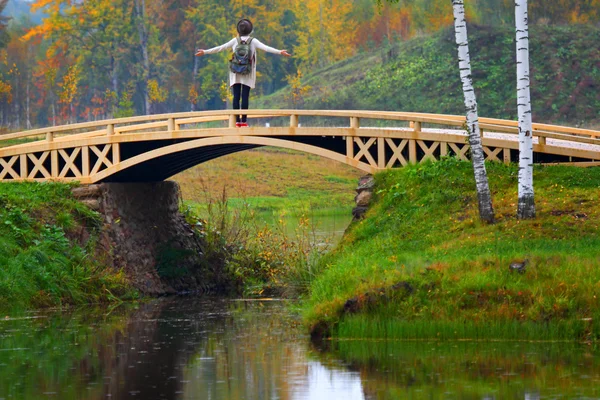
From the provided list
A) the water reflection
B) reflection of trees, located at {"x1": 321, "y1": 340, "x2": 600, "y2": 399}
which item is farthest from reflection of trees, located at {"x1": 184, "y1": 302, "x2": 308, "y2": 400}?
reflection of trees, located at {"x1": 321, "y1": 340, "x2": 600, "y2": 399}

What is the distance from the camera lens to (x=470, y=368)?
1811 centimetres

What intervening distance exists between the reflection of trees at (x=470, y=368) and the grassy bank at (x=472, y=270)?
398mm

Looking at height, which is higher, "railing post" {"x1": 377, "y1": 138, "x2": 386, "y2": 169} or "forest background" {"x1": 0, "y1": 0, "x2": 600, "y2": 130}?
"forest background" {"x1": 0, "y1": 0, "x2": 600, "y2": 130}

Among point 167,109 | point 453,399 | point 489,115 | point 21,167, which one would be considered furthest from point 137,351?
point 167,109

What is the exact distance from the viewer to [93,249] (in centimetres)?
3084

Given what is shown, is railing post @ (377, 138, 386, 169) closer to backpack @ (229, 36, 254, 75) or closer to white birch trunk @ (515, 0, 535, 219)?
backpack @ (229, 36, 254, 75)

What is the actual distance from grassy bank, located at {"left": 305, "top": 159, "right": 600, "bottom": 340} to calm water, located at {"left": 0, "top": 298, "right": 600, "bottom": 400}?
0.42m

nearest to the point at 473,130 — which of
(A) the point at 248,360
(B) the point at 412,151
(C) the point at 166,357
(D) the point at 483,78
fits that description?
(B) the point at 412,151

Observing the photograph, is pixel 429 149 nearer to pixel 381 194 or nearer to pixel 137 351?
pixel 381 194

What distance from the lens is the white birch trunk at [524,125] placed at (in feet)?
74.6

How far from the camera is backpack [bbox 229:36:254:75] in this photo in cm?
2875

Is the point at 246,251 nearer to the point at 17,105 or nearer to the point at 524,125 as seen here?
the point at 524,125

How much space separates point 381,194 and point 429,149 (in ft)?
4.54

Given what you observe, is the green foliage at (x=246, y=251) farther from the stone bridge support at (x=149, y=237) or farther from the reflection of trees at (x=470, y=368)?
Answer: the reflection of trees at (x=470, y=368)
